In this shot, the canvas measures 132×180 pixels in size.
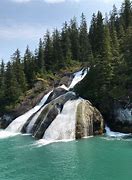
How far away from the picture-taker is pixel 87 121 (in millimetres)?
57875

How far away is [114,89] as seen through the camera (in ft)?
210

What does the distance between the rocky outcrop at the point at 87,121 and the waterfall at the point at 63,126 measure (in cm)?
89

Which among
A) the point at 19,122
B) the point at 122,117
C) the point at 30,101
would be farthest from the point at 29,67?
the point at 122,117

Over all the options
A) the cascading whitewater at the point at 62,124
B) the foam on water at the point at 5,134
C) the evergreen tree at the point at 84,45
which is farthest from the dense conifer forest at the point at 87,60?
the foam on water at the point at 5,134

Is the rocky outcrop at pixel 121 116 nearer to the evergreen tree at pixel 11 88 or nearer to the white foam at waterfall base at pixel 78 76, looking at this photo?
the white foam at waterfall base at pixel 78 76

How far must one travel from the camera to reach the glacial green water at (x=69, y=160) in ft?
118

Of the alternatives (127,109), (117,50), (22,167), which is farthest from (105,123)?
(22,167)

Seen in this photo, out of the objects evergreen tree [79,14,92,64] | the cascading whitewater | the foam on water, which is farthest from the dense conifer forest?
the foam on water

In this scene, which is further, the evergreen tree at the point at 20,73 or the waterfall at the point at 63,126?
the evergreen tree at the point at 20,73

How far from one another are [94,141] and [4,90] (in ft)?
140

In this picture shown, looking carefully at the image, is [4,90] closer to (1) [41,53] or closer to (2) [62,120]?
(1) [41,53]

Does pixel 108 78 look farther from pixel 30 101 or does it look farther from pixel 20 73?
pixel 20 73

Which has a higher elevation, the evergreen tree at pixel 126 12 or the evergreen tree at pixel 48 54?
the evergreen tree at pixel 126 12

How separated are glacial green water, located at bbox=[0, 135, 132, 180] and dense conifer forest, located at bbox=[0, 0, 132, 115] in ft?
46.1
